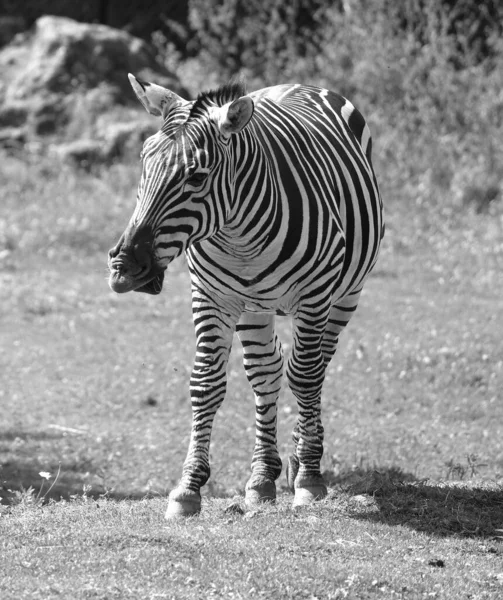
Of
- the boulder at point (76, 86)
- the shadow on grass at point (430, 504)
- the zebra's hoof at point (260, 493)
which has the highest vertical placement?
the boulder at point (76, 86)

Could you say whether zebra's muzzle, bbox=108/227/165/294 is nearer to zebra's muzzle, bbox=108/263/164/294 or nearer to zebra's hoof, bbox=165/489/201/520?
zebra's muzzle, bbox=108/263/164/294

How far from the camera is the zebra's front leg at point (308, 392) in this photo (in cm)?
648

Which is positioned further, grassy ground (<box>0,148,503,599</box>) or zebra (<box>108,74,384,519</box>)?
zebra (<box>108,74,384,519</box>)

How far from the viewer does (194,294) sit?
642cm

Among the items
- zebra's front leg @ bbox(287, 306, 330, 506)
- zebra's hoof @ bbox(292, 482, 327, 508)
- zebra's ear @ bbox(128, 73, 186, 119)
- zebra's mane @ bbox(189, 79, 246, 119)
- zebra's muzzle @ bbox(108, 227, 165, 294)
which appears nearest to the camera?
zebra's muzzle @ bbox(108, 227, 165, 294)

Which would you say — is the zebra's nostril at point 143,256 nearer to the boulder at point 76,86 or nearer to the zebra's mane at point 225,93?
the zebra's mane at point 225,93

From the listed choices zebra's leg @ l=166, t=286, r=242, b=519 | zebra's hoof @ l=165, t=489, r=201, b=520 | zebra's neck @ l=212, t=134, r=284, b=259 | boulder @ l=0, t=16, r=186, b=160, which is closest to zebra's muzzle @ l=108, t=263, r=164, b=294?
zebra's neck @ l=212, t=134, r=284, b=259

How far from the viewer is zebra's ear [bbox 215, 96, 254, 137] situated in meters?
5.56

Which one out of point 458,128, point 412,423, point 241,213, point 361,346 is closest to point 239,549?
point 241,213

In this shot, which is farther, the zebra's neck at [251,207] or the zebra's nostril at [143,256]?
the zebra's neck at [251,207]

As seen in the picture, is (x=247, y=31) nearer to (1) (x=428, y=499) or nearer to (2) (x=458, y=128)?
(2) (x=458, y=128)

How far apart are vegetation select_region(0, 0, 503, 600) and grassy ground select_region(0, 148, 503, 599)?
24 millimetres

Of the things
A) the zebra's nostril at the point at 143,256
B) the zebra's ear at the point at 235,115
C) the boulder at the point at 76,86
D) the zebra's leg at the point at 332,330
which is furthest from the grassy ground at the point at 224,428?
the zebra's ear at the point at 235,115

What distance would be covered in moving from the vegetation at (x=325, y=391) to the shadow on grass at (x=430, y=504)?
18 millimetres
